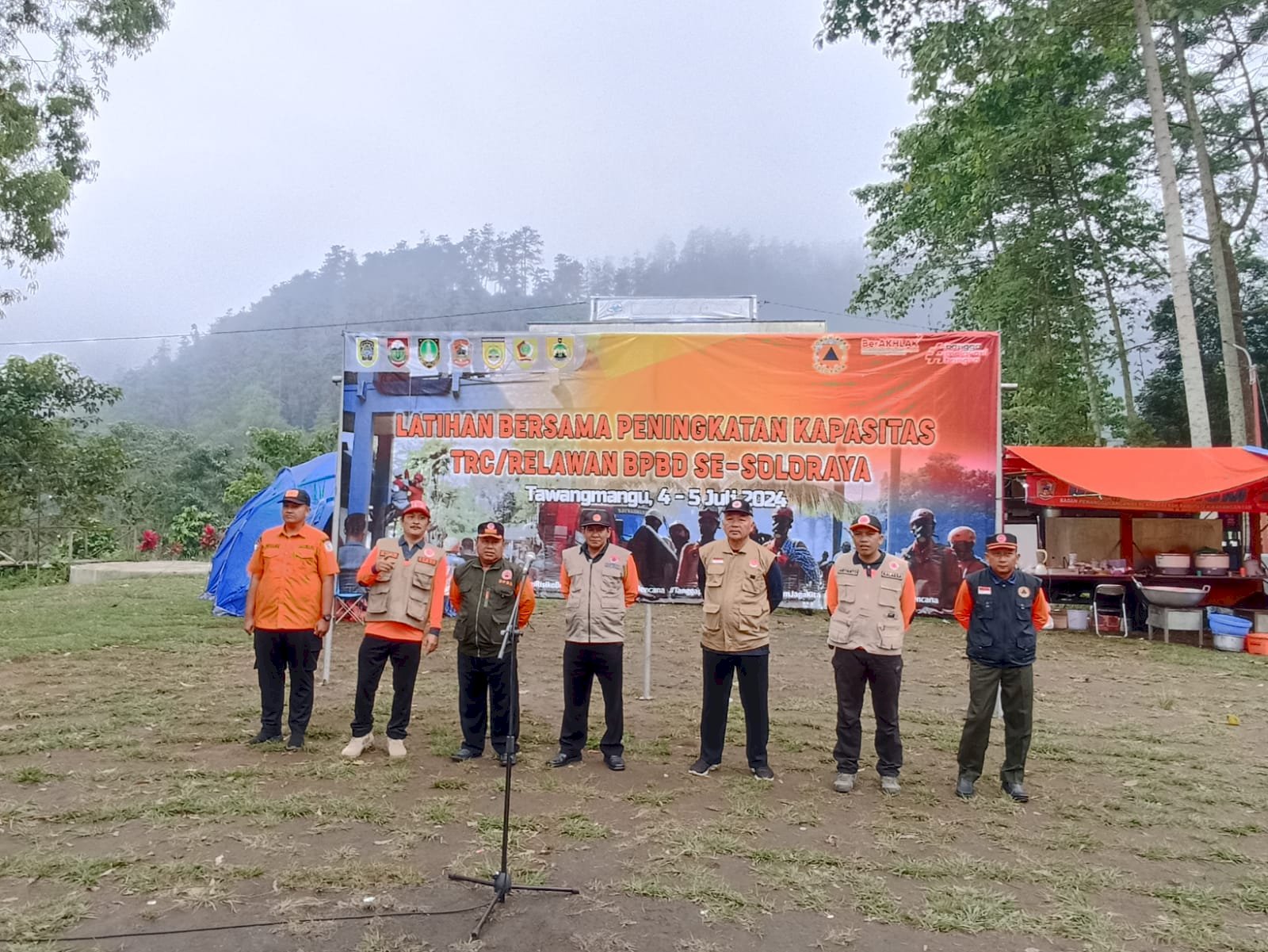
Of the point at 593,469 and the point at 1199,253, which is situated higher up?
the point at 1199,253

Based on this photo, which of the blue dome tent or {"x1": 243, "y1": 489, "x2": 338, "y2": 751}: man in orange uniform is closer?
{"x1": 243, "y1": 489, "x2": 338, "y2": 751}: man in orange uniform

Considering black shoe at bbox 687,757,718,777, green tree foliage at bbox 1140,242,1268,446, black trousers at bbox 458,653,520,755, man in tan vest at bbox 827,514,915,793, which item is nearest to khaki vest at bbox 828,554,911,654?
man in tan vest at bbox 827,514,915,793

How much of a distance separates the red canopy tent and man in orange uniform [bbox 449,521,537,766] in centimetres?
799

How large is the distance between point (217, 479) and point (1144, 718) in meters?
27.6

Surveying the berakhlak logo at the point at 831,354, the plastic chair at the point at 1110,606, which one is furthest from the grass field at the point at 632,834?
the plastic chair at the point at 1110,606

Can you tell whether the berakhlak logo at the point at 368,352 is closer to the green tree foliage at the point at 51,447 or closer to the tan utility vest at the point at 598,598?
the tan utility vest at the point at 598,598

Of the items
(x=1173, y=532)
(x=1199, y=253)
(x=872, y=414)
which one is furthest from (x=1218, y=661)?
(x=1199, y=253)

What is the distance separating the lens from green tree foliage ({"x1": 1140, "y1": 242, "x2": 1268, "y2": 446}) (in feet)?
75.9

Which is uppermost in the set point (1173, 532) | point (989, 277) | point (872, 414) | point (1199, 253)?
point (1199, 253)

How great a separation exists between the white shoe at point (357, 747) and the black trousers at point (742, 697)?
2.14 m

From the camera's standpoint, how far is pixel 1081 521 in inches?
490

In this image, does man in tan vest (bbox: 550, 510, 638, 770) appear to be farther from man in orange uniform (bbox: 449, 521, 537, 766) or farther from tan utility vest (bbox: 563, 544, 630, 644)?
man in orange uniform (bbox: 449, 521, 537, 766)

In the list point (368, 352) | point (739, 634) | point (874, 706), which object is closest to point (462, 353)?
point (368, 352)

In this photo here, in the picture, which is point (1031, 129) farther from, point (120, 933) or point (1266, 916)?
point (120, 933)
